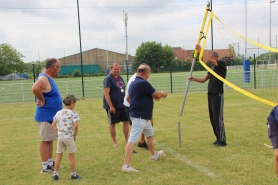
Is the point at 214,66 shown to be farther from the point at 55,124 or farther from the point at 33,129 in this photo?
the point at 33,129

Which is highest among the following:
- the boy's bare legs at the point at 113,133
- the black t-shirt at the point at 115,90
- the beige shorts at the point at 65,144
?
the black t-shirt at the point at 115,90

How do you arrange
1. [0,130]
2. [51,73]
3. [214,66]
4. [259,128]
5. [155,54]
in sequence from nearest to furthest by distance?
[51,73] < [214,66] < [259,128] < [0,130] < [155,54]

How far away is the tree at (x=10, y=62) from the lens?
30244 millimetres

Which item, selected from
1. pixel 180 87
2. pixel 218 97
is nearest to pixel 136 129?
pixel 218 97

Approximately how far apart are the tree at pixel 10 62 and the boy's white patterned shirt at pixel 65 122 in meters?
17.3

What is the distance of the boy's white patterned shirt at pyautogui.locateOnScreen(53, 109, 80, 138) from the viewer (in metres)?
4.40

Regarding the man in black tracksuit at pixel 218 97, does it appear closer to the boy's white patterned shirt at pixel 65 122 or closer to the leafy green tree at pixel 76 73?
the boy's white patterned shirt at pixel 65 122

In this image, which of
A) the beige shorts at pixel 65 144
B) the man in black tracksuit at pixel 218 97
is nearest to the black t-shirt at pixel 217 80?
the man in black tracksuit at pixel 218 97

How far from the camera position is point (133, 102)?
4965mm

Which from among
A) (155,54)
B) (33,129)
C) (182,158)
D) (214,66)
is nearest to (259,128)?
(214,66)

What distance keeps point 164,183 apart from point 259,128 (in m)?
4.32

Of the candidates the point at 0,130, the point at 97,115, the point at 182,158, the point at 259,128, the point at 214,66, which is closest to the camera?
the point at 182,158

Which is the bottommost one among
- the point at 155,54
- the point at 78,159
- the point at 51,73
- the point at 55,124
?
the point at 78,159

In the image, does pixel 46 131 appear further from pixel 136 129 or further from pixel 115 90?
pixel 115 90
